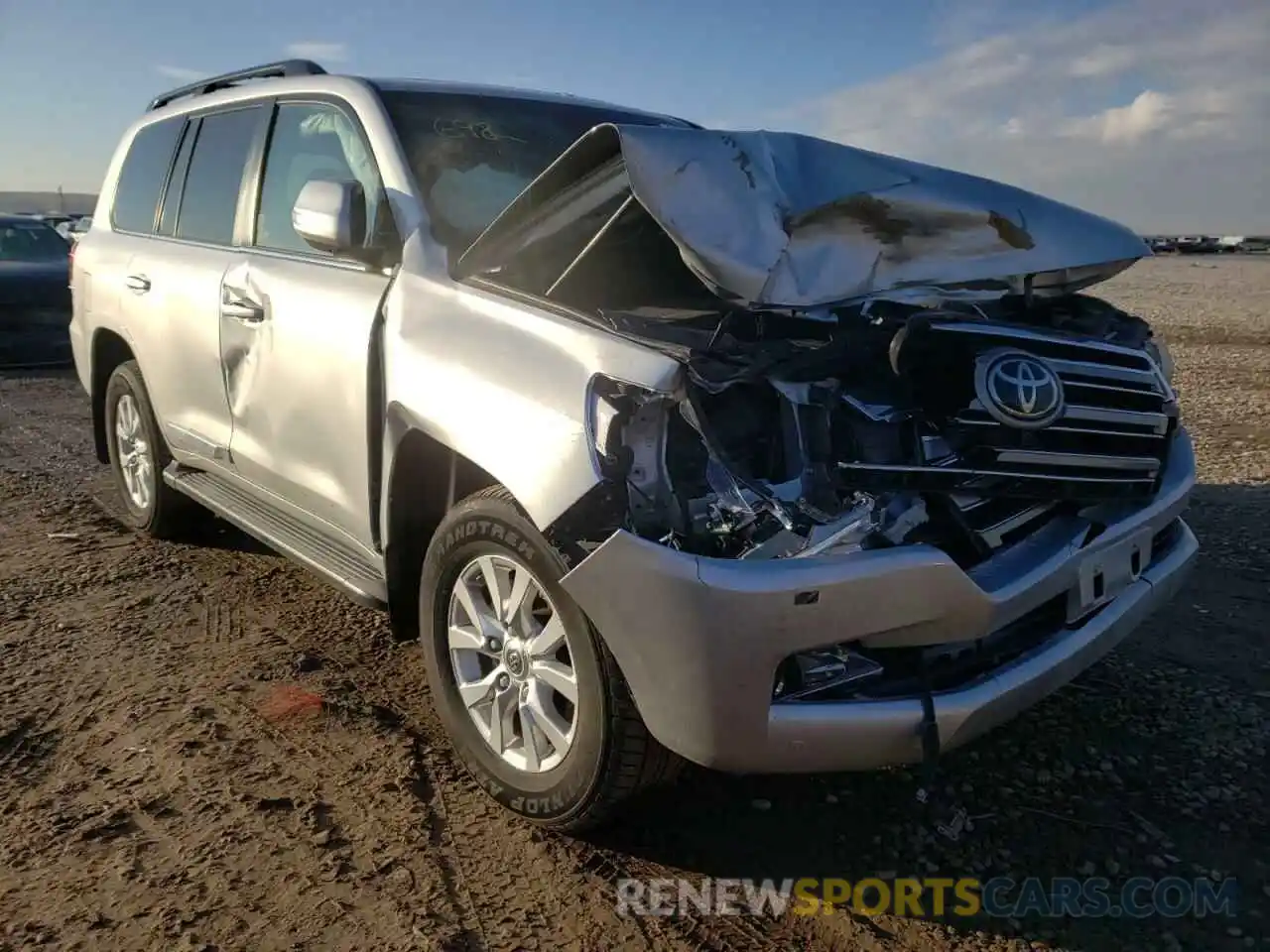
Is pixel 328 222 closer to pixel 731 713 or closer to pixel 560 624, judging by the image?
pixel 560 624

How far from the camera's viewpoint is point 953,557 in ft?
7.96

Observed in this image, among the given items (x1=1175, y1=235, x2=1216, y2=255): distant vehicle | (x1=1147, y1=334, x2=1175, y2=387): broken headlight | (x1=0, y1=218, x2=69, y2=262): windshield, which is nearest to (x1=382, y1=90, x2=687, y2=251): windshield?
(x1=1147, y1=334, x2=1175, y2=387): broken headlight

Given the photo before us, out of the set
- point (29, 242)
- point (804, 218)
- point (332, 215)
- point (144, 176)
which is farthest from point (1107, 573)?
point (29, 242)

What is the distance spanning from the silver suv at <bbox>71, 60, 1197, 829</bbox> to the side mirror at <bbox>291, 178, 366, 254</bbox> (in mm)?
12

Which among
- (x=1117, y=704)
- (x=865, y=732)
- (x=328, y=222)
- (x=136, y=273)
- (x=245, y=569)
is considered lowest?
(x=245, y=569)

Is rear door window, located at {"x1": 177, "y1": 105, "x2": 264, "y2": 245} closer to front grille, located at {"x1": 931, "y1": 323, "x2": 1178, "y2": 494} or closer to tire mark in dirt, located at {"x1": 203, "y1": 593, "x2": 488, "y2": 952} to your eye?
tire mark in dirt, located at {"x1": 203, "y1": 593, "x2": 488, "y2": 952}

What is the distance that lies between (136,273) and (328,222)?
2191 mm

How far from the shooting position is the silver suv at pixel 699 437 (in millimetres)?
2195

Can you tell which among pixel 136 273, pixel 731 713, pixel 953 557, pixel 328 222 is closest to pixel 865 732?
pixel 731 713

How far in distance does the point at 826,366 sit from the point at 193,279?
281 cm

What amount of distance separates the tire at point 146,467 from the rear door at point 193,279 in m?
0.21

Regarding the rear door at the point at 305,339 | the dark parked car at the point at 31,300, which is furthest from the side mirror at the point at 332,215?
the dark parked car at the point at 31,300

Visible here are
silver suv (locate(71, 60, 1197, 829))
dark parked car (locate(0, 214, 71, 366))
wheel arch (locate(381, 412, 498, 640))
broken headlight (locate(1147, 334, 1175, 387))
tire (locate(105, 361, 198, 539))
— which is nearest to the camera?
silver suv (locate(71, 60, 1197, 829))

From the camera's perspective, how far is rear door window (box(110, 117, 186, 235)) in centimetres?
486
